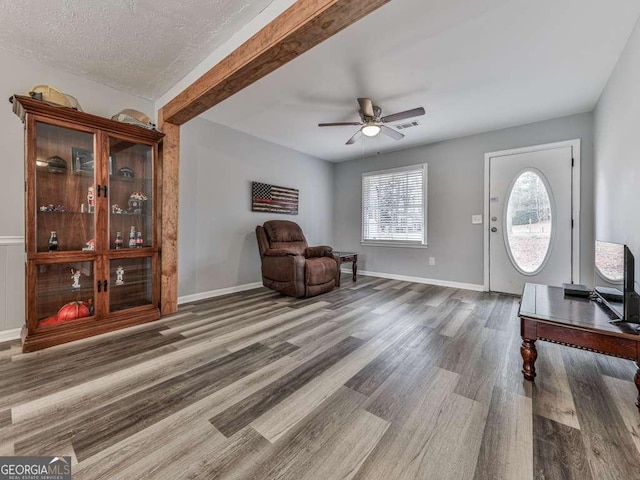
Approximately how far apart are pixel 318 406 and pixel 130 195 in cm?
267

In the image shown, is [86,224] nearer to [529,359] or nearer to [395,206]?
[529,359]

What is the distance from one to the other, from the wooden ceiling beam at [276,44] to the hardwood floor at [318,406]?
6.88ft

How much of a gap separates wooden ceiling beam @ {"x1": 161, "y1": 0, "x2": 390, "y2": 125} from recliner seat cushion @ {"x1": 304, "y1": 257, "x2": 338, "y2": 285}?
217 cm

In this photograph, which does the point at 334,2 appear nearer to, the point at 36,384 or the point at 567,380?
the point at 567,380

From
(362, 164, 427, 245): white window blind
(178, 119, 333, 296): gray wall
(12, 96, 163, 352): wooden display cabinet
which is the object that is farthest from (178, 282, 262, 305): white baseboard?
(362, 164, 427, 245): white window blind

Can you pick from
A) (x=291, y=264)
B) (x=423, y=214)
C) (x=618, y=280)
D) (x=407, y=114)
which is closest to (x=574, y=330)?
(x=618, y=280)

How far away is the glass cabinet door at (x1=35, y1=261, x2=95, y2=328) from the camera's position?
6.89 ft

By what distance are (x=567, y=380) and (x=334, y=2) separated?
8.49 feet

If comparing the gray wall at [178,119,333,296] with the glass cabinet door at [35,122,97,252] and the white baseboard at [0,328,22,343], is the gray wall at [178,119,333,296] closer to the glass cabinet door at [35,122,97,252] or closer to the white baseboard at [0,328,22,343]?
the glass cabinet door at [35,122,97,252]

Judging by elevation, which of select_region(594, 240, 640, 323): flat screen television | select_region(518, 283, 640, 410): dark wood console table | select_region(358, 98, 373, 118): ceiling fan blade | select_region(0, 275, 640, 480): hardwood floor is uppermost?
select_region(358, 98, 373, 118): ceiling fan blade

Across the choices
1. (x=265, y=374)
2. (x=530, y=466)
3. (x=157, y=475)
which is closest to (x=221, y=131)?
(x=265, y=374)

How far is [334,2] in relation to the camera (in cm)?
131

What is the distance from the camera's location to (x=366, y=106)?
8.72ft

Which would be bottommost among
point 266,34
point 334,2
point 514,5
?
point 334,2
